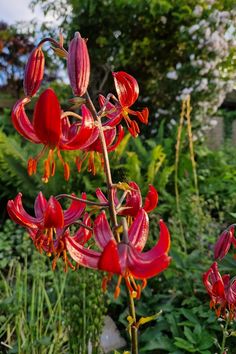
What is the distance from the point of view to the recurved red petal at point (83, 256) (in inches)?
24.8

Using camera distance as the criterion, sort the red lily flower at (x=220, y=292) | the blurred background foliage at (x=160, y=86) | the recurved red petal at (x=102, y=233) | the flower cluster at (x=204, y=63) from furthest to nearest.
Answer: the flower cluster at (x=204, y=63), the blurred background foliage at (x=160, y=86), the red lily flower at (x=220, y=292), the recurved red petal at (x=102, y=233)

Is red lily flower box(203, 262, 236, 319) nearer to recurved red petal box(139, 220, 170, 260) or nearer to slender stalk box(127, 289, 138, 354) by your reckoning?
slender stalk box(127, 289, 138, 354)

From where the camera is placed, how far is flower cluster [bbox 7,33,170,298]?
0.59m

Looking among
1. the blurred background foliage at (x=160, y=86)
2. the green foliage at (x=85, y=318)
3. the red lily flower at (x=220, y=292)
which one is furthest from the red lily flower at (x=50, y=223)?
the blurred background foliage at (x=160, y=86)

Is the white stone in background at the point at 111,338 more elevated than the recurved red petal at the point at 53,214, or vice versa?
the recurved red petal at the point at 53,214

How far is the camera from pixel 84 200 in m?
0.74

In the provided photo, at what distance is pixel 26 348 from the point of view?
184 centimetres

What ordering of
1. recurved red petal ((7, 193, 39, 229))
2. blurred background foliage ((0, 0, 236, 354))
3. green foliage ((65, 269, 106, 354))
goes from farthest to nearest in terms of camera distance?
blurred background foliage ((0, 0, 236, 354))
green foliage ((65, 269, 106, 354))
recurved red petal ((7, 193, 39, 229))

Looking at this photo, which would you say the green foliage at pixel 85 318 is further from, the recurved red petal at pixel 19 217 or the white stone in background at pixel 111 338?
the recurved red petal at pixel 19 217

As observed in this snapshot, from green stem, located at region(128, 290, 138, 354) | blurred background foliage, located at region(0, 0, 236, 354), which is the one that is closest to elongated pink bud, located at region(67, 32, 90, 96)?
green stem, located at region(128, 290, 138, 354)

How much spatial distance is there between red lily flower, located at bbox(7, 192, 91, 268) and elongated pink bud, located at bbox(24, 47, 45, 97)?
0.59 feet

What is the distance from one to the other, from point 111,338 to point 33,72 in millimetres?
1789

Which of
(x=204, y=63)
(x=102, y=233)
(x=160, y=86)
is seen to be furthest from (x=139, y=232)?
(x=160, y=86)

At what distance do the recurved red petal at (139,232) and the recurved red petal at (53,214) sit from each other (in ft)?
0.34
